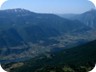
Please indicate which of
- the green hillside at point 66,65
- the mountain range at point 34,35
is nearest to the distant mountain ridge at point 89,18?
the mountain range at point 34,35

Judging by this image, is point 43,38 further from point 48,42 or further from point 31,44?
point 31,44

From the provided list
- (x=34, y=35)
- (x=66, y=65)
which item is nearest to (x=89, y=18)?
(x=34, y=35)

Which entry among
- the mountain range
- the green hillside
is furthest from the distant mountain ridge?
the green hillside

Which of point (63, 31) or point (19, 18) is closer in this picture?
point (63, 31)

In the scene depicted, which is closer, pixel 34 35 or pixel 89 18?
pixel 34 35

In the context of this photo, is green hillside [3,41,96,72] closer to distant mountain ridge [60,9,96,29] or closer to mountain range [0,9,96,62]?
mountain range [0,9,96,62]

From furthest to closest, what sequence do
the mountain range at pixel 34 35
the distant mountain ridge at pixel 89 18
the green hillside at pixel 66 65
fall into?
the distant mountain ridge at pixel 89 18
the mountain range at pixel 34 35
the green hillside at pixel 66 65

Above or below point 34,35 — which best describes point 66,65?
above

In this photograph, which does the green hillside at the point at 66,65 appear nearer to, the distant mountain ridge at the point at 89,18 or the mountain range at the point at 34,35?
the mountain range at the point at 34,35

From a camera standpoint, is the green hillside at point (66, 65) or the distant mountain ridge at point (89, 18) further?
the distant mountain ridge at point (89, 18)

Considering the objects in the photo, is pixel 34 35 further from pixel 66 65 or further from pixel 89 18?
pixel 66 65

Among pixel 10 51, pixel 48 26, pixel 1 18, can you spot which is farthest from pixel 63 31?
pixel 10 51
